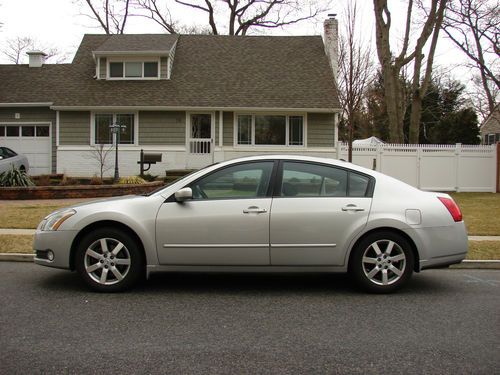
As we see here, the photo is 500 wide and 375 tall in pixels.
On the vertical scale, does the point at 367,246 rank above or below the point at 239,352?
above

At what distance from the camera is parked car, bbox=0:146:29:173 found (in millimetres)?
17781

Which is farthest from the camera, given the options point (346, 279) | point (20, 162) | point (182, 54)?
point (182, 54)

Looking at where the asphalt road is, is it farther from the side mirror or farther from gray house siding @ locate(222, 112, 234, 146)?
gray house siding @ locate(222, 112, 234, 146)

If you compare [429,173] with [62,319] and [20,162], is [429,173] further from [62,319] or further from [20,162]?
[62,319]

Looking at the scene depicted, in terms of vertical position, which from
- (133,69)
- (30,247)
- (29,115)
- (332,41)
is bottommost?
(30,247)

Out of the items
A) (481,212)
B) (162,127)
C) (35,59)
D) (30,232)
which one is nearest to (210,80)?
(162,127)

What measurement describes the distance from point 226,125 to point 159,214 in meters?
15.5

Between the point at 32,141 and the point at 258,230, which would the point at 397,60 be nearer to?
the point at 32,141

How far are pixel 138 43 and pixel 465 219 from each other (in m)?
15.8

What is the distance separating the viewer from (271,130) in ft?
69.2

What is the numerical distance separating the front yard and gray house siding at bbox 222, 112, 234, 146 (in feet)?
26.3

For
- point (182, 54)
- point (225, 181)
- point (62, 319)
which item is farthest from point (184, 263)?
point (182, 54)

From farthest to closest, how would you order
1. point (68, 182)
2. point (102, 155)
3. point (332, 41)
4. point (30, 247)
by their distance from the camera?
1. point (332, 41)
2. point (102, 155)
3. point (68, 182)
4. point (30, 247)

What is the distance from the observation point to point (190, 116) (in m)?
21.0
